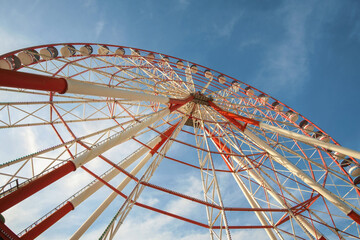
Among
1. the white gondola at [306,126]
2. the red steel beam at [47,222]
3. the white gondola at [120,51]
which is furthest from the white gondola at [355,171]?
the white gondola at [120,51]

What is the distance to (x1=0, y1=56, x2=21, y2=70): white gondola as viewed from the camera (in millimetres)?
8359

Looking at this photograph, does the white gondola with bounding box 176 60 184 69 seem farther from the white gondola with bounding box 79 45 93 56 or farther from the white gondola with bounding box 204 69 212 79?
the white gondola with bounding box 79 45 93 56

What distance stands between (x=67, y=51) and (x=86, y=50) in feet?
5.10

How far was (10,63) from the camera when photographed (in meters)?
8.80

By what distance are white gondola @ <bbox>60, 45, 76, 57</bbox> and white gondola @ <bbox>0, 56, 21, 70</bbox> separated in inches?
154

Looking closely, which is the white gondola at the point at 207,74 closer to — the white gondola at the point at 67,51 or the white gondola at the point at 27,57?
the white gondola at the point at 67,51

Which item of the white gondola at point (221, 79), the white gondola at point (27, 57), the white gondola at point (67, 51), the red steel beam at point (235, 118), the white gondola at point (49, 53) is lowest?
the white gondola at point (27, 57)

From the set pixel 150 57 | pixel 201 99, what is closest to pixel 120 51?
pixel 150 57

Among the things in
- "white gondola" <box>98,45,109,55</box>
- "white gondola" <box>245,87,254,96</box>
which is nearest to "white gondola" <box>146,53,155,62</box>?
"white gondola" <box>98,45,109,55</box>

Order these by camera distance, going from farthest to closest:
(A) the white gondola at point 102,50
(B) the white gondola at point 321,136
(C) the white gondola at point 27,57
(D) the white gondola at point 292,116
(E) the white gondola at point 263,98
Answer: (E) the white gondola at point 263,98 < (D) the white gondola at point 292,116 < (B) the white gondola at point 321,136 < (A) the white gondola at point 102,50 < (C) the white gondola at point 27,57

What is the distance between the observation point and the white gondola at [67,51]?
12.9 meters

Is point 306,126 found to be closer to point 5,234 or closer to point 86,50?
point 86,50

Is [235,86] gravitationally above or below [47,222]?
above

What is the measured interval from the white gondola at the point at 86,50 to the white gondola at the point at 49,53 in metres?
1.85
